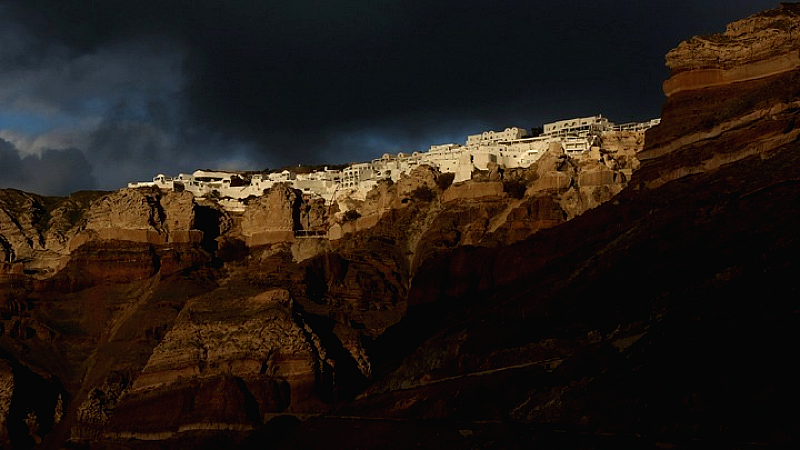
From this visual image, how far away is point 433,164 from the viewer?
118m

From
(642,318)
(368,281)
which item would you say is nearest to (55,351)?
(368,281)

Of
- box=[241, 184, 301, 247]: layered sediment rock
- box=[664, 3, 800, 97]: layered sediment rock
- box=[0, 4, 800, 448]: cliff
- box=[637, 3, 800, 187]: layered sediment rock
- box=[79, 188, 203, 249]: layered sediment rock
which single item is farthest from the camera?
box=[241, 184, 301, 247]: layered sediment rock

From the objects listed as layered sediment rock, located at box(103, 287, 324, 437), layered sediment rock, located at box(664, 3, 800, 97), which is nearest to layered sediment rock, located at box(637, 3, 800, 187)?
layered sediment rock, located at box(664, 3, 800, 97)

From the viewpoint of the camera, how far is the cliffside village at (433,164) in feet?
378

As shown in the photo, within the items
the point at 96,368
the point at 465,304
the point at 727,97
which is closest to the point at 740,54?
the point at 727,97

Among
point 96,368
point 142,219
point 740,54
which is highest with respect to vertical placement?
point 142,219

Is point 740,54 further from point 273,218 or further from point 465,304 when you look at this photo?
point 273,218

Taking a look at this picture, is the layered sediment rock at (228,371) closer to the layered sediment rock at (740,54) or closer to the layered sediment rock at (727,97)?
the layered sediment rock at (727,97)

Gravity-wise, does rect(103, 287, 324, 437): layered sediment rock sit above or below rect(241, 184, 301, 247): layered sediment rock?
below

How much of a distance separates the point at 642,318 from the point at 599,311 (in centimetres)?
419

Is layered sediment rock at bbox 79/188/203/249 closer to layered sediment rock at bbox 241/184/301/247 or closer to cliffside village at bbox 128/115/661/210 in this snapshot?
layered sediment rock at bbox 241/184/301/247

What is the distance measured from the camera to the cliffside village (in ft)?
378

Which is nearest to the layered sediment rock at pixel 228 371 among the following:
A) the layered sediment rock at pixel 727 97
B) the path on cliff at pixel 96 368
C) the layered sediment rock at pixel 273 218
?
the path on cliff at pixel 96 368

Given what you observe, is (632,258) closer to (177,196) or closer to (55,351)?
(55,351)
